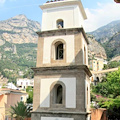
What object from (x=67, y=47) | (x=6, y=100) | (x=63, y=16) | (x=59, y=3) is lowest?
(x=6, y=100)

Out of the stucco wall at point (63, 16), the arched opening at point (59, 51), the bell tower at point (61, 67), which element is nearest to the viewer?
the bell tower at point (61, 67)

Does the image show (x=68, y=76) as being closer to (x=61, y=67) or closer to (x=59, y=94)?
(x=61, y=67)

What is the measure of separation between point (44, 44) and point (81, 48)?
3067 millimetres

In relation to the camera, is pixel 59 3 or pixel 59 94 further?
pixel 59 3

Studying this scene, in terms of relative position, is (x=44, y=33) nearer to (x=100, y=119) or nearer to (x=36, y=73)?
(x=36, y=73)

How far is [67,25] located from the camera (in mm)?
15828

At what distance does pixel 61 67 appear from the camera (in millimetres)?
14719

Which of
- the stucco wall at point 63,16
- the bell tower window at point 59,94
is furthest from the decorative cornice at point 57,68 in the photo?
the stucco wall at point 63,16

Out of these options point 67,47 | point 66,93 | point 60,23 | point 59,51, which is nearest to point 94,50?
point 60,23

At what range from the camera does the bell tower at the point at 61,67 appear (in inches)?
554

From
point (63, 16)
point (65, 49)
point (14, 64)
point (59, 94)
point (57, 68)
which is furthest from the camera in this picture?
point (14, 64)

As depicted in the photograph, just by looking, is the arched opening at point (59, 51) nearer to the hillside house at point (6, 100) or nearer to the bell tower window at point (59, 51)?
the bell tower window at point (59, 51)

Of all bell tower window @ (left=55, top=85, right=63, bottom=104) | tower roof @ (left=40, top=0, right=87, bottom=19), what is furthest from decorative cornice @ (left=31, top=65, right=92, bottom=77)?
tower roof @ (left=40, top=0, right=87, bottom=19)

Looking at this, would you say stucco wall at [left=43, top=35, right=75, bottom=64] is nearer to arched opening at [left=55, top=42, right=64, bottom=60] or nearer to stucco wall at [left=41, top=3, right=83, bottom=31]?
arched opening at [left=55, top=42, right=64, bottom=60]
